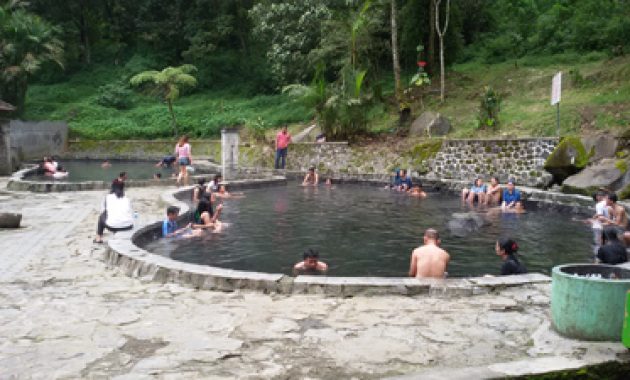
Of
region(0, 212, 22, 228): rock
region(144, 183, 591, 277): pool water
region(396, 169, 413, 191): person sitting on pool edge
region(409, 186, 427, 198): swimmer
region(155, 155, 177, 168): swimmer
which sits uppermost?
region(155, 155, 177, 168): swimmer

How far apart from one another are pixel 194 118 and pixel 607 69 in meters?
24.8

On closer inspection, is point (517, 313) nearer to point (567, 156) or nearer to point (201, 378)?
point (201, 378)

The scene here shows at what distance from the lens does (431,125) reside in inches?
936

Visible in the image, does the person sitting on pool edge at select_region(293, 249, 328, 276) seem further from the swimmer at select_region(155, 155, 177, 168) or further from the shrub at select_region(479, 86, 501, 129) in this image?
the swimmer at select_region(155, 155, 177, 168)

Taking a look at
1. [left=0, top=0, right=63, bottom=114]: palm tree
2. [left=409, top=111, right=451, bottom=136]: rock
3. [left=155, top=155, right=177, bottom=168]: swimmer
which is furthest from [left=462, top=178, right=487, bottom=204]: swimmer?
[left=0, top=0, right=63, bottom=114]: palm tree

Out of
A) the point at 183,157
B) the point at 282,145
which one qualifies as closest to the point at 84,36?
the point at 282,145

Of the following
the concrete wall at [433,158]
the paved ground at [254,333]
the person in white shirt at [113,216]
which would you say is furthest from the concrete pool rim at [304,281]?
the concrete wall at [433,158]

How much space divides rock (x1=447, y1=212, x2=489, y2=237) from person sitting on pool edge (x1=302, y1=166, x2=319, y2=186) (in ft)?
29.4

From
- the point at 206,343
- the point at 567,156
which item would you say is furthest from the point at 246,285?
the point at 567,156

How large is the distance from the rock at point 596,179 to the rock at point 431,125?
7.51m

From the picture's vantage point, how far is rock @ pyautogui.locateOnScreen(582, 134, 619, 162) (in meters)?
16.9

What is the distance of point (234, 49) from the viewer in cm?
4847

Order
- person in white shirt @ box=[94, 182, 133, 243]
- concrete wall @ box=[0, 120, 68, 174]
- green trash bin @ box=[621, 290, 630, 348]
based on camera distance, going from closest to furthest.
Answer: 1. green trash bin @ box=[621, 290, 630, 348]
2. person in white shirt @ box=[94, 182, 133, 243]
3. concrete wall @ box=[0, 120, 68, 174]

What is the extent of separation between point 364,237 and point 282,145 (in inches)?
508
